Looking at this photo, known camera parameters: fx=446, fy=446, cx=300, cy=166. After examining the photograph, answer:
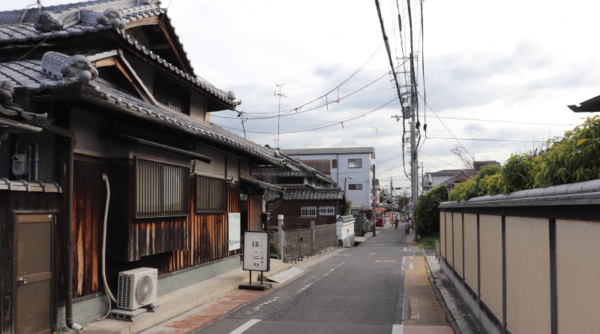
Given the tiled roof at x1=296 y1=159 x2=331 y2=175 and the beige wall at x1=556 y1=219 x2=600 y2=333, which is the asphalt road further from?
the tiled roof at x1=296 y1=159 x2=331 y2=175

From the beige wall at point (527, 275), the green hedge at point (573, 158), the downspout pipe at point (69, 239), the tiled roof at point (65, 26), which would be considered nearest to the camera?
the green hedge at point (573, 158)

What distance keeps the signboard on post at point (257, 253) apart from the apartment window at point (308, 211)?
98.7 ft

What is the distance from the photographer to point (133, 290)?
343 inches

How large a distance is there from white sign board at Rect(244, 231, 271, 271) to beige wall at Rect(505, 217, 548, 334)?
8.32 meters

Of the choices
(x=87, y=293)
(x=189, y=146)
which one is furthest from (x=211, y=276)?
(x=87, y=293)

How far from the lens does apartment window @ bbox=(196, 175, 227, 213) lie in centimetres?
1298

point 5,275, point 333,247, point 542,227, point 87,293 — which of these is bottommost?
point 333,247

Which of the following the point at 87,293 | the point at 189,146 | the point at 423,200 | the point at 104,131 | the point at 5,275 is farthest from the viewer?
the point at 423,200

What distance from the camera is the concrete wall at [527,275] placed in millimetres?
4566

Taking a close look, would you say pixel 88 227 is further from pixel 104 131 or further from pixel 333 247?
pixel 333 247

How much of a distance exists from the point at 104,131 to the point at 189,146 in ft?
12.6

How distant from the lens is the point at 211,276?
13.7 meters

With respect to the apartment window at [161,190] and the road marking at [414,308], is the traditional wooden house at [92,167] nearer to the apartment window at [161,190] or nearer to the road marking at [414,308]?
the apartment window at [161,190]

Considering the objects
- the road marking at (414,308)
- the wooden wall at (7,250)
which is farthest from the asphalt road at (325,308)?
the wooden wall at (7,250)
